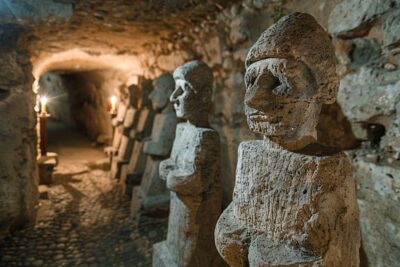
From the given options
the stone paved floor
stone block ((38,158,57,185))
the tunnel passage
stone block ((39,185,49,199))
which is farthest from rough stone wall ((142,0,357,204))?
the tunnel passage

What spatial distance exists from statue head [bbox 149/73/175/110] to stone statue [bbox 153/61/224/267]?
1247 mm

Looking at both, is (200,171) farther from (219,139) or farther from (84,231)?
(84,231)

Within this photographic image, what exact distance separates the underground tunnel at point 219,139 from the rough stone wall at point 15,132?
0.01 m

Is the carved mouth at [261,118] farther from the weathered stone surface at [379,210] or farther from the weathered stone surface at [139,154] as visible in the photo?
the weathered stone surface at [139,154]

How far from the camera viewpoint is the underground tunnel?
945 millimetres

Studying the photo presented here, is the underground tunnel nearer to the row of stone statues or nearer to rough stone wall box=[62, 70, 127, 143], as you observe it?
the row of stone statues

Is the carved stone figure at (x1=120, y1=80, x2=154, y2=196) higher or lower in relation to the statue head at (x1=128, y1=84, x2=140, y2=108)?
lower

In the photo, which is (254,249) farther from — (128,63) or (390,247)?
(128,63)

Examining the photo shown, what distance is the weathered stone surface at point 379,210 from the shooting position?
4.14 ft

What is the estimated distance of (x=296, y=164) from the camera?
954 mm

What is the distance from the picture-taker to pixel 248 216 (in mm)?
1088

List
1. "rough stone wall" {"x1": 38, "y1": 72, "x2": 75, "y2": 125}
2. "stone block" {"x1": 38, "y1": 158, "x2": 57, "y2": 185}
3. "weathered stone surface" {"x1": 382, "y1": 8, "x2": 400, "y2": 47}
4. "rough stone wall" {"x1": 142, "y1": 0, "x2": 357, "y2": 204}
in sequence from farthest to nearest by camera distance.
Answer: "rough stone wall" {"x1": 38, "y1": 72, "x2": 75, "y2": 125}, "stone block" {"x1": 38, "y1": 158, "x2": 57, "y2": 185}, "rough stone wall" {"x1": 142, "y1": 0, "x2": 357, "y2": 204}, "weathered stone surface" {"x1": 382, "y1": 8, "x2": 400, "y2": 47}

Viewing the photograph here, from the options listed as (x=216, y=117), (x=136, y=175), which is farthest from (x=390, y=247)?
(x=136, y=175)

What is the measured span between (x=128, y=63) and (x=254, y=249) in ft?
14.1
